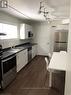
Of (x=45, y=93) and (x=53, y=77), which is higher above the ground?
(x=53, y=77)

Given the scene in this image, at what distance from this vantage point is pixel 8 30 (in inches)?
178

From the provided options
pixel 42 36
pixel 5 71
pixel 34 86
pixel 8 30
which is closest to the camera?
pixel 5 71

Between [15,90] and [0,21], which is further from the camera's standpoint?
[0,21]

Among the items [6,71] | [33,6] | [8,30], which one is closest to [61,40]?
[8,30]

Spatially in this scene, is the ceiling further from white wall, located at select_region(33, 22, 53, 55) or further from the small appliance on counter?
white wall, located at select_region(33, 22, 53, 55)

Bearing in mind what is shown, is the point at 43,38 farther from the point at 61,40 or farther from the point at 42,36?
the point at 61,40

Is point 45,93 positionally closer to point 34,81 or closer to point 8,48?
point 34,81

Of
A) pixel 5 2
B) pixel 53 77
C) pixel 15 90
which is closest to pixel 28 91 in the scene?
pixel 15 90

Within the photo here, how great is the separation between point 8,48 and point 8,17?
53.5 inches

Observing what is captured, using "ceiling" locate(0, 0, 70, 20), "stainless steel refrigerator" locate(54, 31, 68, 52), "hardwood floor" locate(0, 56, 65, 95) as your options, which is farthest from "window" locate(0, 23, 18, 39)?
"stainless steel refrigerator" locate(54, 31, 68, 52)

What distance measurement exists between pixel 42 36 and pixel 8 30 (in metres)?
3.16

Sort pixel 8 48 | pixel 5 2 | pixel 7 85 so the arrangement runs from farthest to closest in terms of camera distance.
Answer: pixel 8 48 < pixel 7 85 < pixel 5 2

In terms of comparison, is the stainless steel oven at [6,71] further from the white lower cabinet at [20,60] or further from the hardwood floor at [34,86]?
the white lower cabinet at [20,60]

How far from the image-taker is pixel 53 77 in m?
3.17
